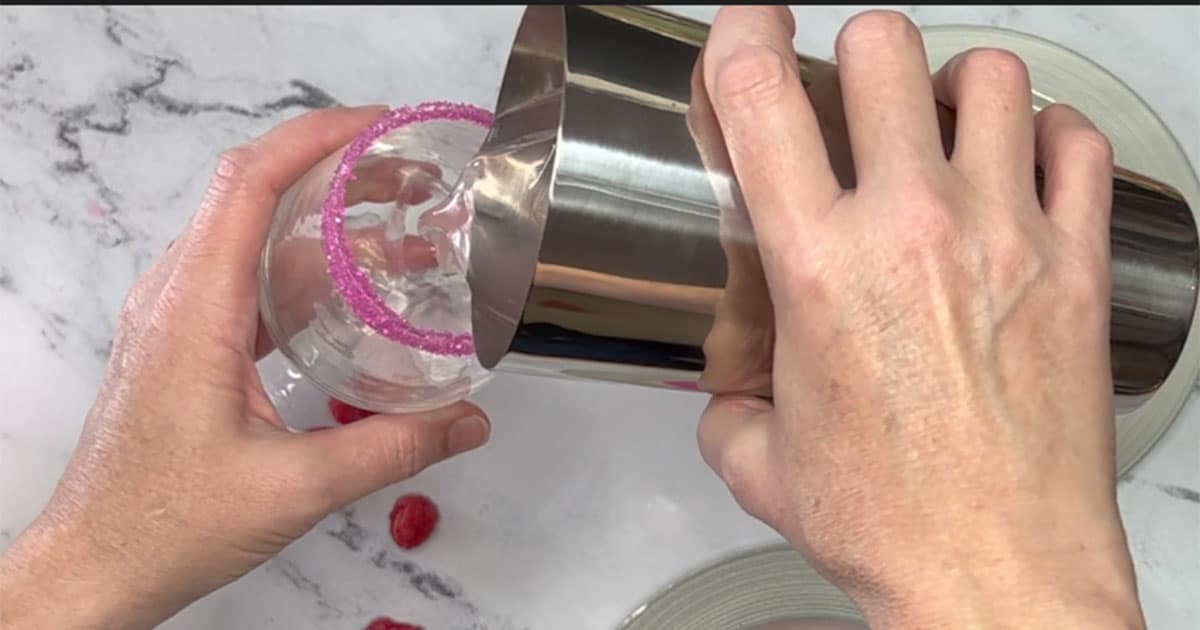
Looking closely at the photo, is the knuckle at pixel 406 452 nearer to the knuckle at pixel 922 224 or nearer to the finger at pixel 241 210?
the finger at pixel 241 210

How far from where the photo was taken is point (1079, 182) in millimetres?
400

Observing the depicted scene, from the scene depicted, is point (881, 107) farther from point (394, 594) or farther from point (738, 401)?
point (394, 594)

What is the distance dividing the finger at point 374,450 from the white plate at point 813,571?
17 cm

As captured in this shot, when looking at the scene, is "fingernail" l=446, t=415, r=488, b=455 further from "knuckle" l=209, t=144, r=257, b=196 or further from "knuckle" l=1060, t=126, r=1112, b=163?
"knuckle" l=1060, t=126, r=1112, b=163

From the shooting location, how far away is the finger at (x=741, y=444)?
427mm

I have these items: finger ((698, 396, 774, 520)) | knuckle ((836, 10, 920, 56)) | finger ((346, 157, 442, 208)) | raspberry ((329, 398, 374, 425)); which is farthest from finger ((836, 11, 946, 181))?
raspberry ((329, 398, 374, 425))

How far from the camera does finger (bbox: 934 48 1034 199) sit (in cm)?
39

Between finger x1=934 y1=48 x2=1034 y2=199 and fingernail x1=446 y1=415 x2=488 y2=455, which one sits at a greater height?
finger x1=934 y1=48 x2=1034 y2=199

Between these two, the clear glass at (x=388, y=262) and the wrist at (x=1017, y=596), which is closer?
the wrist at (x=1017, y=596)

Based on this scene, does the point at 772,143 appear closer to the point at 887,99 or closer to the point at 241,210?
the point at 887,99

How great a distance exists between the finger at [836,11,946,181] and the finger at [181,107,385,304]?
0.27m

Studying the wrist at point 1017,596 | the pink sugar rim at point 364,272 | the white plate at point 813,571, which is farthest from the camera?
the white plate at point 813,571

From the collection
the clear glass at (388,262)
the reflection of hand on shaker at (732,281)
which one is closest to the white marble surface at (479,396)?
the clear glass at (388,262)

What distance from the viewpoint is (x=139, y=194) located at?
0.69 m
